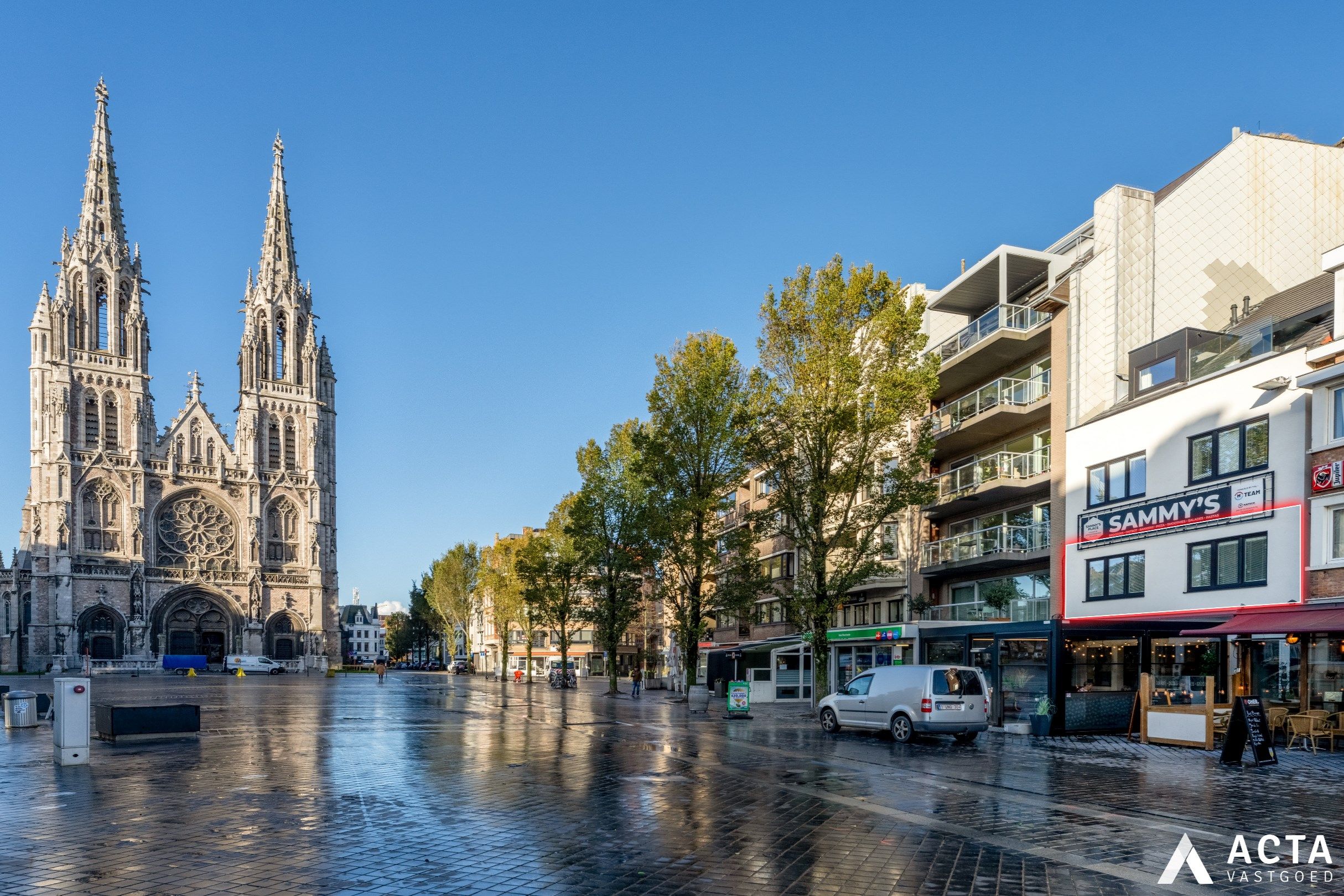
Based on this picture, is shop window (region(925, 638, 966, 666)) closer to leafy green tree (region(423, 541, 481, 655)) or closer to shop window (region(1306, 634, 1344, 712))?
shop window (region(1306, 634, 1344, 712))

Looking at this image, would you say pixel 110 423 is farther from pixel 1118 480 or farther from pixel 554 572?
pixel 1118 480

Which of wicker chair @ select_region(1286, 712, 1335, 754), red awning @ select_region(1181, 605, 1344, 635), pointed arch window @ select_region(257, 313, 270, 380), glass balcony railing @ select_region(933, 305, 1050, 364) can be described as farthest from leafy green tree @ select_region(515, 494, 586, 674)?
pointed arch window @ select_region(257, 313, 270, 380)

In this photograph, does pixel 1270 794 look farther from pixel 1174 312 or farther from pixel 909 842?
pixel 1174 312

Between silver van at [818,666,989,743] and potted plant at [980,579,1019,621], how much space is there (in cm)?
858

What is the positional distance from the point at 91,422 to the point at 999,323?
8319 centimetres

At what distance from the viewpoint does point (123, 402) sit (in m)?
89.4

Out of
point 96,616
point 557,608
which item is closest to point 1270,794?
point 557,608

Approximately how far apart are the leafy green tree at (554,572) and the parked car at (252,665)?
3842 cm

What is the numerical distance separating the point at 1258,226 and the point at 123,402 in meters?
89.3

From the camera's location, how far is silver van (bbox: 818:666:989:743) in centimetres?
2127

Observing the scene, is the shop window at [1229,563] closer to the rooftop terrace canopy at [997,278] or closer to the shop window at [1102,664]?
the shop window at [1102,664]

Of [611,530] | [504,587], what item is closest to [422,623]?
[504,587]

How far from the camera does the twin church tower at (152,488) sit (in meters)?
84.8

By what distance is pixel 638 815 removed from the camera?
1147 cm
